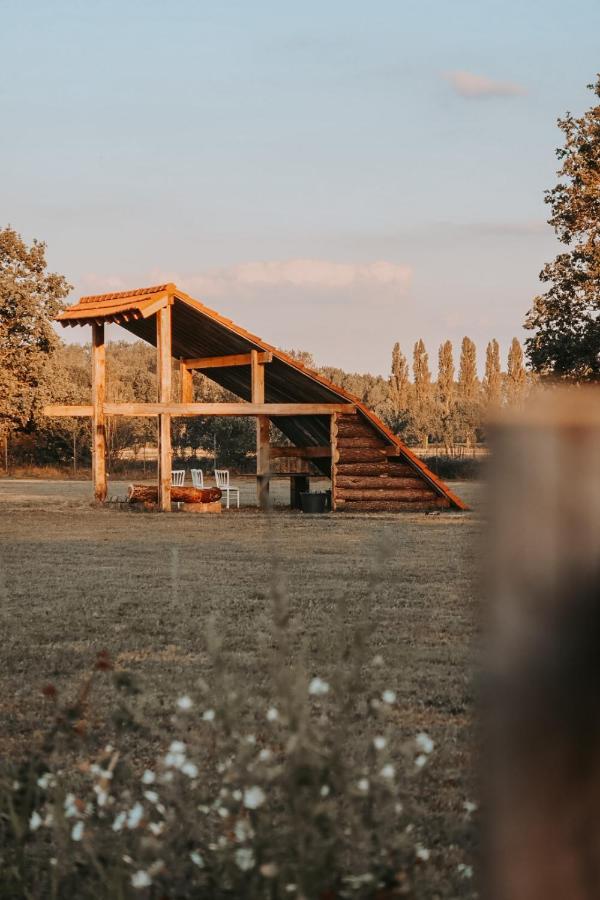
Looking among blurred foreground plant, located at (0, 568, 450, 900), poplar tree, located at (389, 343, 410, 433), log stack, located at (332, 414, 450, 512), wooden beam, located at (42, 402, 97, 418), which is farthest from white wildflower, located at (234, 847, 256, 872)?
poplar tree, located at (389, 343, 410, 433)

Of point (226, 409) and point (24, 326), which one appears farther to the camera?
A: point (24, 326)

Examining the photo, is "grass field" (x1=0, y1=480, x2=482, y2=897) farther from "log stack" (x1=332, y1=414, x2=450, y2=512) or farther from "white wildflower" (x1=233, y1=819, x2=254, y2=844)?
"log stack" (x1=332, y1=414, x2=450, y2=512)

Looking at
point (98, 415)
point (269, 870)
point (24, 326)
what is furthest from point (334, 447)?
point (269, 870)

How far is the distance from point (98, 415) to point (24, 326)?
12814mm

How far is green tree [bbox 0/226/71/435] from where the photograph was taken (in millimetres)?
32969

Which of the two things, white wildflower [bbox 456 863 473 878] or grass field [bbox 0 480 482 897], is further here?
grass field [bbox 0 480 482 897]

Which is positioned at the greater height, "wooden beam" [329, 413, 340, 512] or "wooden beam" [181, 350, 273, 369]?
"wooden beam" [181, 350, 273, 369]

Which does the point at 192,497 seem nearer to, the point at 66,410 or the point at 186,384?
the point at 66,410

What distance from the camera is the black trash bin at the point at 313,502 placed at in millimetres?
21750

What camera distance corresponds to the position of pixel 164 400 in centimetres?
2131

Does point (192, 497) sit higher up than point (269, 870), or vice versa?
point (192, 497)

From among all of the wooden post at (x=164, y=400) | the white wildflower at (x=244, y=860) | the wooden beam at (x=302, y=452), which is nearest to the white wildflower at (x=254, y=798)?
the white wildflower at (x=244, y=860)

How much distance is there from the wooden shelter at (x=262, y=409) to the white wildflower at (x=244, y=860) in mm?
18107

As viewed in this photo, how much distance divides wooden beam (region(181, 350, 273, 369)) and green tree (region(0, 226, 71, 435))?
10229 mm
